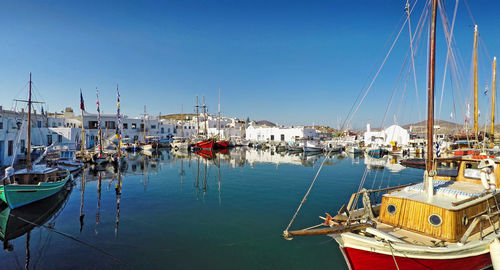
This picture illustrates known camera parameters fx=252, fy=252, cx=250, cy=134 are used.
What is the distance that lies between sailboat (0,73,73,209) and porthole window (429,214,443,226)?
20.9 meters

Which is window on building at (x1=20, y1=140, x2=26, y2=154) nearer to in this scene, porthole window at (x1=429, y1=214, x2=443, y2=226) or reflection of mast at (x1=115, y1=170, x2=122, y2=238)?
reflection of mast at (x1=115, y1=170, x2=122, y2=238)

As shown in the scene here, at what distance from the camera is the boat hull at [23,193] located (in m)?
14.8

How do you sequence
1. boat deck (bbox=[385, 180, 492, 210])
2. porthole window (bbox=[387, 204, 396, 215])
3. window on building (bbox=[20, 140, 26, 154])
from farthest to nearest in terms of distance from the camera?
window on building (bbox=[20, 140, 26, 154]), porthole window (bbox=[387, 204, 396, 215]), boat deck (bbox=[385, 180, 492, 210])

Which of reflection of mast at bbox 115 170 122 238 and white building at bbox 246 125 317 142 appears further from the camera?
white building at bbox 246 125 317 142

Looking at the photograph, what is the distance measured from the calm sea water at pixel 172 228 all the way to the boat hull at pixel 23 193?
1.93 feet

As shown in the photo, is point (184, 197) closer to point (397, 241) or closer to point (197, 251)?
point (197, 251)

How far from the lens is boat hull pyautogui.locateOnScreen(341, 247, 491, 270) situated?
22.7 ft

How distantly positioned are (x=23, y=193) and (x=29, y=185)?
54 centimetres

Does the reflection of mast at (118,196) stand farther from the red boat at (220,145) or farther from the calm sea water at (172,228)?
the red boat at (220,145)

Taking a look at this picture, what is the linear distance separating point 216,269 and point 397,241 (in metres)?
5.95

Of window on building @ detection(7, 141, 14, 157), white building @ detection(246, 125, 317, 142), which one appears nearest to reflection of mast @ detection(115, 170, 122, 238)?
window on building @ detection(7, 141, 14, 157)

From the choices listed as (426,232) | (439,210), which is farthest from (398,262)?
(439,210)

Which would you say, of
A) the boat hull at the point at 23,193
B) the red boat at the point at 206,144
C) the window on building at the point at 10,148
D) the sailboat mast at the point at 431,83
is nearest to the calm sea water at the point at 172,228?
the boat hull at the point at 23,193

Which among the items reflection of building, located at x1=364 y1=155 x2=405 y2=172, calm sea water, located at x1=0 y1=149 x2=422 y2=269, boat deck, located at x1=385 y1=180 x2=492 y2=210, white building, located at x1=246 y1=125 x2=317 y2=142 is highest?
white building, located at x1=246 y1=125 x2=317 y2=142
